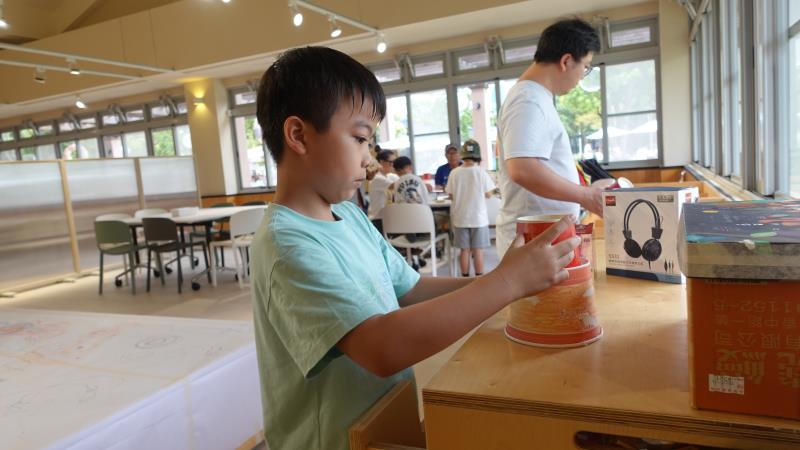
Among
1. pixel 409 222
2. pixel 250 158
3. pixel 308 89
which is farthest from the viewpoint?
pixel 250 158

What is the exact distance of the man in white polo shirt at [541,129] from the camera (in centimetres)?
164

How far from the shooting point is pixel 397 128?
28.4ft

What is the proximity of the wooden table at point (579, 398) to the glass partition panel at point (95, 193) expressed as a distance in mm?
7356

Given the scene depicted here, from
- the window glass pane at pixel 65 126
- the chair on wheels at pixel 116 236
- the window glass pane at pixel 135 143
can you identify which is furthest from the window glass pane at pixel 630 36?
the window glass pane at pixel 65 126

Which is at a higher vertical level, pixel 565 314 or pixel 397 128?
pixel 397 128

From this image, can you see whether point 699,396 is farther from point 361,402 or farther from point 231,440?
point 231,440

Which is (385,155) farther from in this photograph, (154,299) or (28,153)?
(28,153)

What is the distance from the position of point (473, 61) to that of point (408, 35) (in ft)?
3.51

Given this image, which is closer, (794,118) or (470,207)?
(794,118)

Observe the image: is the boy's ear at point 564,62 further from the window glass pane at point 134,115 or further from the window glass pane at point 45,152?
the window glass pane at point 45,152

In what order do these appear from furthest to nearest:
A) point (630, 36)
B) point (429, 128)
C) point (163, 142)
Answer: point (163, 142) < point (429, 128) < point (630, 36)

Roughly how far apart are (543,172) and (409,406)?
0.94m

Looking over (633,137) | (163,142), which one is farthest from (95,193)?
(633,137)

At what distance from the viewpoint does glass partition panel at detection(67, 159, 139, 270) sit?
22.5 feet
